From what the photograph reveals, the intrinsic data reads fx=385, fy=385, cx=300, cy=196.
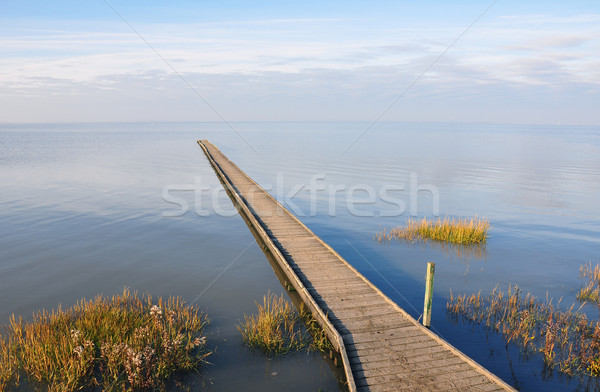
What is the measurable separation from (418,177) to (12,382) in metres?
35.9

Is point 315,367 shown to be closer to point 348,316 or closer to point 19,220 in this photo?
point 348,316

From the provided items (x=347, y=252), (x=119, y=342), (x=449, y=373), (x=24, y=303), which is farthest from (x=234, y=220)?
(x=449, y=373)

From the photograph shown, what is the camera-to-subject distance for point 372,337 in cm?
856

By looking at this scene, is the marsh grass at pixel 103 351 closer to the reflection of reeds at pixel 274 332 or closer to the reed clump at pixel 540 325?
the reflection of reeds at pixel 274 332

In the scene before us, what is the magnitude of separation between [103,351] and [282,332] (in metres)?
4.17

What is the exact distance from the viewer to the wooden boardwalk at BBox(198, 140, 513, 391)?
723 cm

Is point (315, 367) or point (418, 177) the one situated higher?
point (418, 177)

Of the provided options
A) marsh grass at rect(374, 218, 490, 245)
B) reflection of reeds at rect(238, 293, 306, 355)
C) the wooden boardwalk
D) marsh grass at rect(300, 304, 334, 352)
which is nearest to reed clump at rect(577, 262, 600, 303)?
marsh grass at rect(374, 218, 490, 245)

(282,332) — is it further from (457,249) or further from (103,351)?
(457,249)

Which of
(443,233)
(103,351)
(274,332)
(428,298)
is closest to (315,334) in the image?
(274,332)

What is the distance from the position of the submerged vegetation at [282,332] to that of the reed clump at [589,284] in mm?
9130

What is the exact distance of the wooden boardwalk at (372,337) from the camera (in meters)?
7.23

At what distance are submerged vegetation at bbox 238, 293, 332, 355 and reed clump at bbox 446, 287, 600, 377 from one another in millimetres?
4389

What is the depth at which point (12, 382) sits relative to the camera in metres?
7.96
